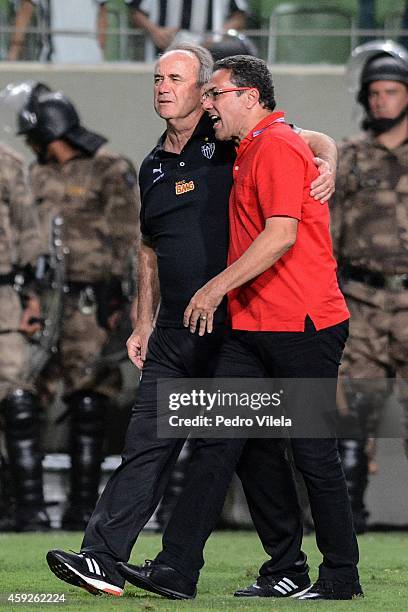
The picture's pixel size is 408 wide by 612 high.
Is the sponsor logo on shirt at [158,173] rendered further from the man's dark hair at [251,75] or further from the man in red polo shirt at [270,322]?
the man's dark hair at [251,75]

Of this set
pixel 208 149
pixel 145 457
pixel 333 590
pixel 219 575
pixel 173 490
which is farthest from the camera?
pixel 173 490

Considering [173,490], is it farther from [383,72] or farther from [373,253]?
[383,72]

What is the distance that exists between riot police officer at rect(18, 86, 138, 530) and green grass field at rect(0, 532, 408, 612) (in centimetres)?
119

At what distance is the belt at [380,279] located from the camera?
27.1 feet

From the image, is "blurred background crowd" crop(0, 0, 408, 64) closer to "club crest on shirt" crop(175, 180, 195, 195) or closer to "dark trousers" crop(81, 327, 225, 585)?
"club crest on shirt" crop(175, 180, 195, 195)

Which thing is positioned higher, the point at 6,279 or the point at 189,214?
the point at 189,214

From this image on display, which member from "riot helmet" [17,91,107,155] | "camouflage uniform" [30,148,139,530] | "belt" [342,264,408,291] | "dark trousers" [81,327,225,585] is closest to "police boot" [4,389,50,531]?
"camouflage uniform" [30,148,139,530]

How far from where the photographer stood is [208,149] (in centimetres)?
553

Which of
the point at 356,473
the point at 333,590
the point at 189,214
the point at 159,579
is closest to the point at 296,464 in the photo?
the point at 333,590

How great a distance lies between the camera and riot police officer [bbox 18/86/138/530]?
9031 mm

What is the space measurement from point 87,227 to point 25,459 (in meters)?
1.54

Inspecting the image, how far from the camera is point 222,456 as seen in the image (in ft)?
17.4

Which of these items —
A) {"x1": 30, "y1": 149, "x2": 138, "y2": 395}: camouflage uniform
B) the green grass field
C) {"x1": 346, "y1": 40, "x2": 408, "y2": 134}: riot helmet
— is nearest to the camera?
the green grass field

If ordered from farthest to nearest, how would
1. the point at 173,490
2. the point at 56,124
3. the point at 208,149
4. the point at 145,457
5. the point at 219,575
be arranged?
1. the point at 56,124
2. the point at 173,490
3. the point at 219,575
4. the point at 208,149
5. the point at 145,457
